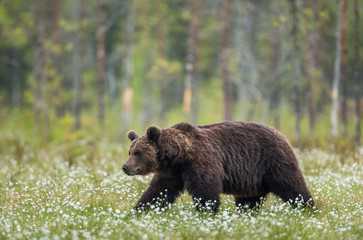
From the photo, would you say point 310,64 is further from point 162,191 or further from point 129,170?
point 129,170

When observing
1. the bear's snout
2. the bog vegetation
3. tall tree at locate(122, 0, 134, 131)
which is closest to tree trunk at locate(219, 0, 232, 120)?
the bog vegetation

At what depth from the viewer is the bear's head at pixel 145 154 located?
6.64 meters

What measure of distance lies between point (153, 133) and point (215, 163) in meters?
0.98

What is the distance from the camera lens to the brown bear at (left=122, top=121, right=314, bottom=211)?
21.5ft

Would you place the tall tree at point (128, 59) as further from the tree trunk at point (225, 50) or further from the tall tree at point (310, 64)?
the tall tree at point (310, 64)

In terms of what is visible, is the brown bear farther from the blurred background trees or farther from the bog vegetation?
the blurred background trees

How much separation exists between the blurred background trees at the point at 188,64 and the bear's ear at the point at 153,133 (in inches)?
306

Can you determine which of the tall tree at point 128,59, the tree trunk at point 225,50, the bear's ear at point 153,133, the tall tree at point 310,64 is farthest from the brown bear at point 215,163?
the tall tree at point 128,59

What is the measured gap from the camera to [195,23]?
23.5 metres

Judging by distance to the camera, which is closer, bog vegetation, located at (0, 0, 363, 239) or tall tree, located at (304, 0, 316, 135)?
bog vegetation, located at (0, 0, 363, 239)

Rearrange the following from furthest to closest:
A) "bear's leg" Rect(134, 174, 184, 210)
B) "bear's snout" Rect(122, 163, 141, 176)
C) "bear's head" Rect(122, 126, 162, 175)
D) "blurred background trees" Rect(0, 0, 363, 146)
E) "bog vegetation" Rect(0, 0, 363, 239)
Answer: "blurred background trees" Rect(0, 0, 363, 146) → "bear's leg" Rect(134, 174, 184, 210) → "bear's head" Rect(122, 126, 162, 175) → "bear's snout" Rect(122, 163, 141, 176) → "bog vegetation" Rect(0, 0, 363, 239)

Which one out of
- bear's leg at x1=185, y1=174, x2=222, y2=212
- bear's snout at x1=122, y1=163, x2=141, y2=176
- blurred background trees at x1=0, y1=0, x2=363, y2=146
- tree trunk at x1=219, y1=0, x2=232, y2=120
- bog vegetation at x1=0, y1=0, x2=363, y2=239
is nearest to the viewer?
bog vegetation at x1=0, y1=0, x2=363, y2=239

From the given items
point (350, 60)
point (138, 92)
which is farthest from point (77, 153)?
point (138, 92)

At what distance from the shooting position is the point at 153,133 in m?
6.69
